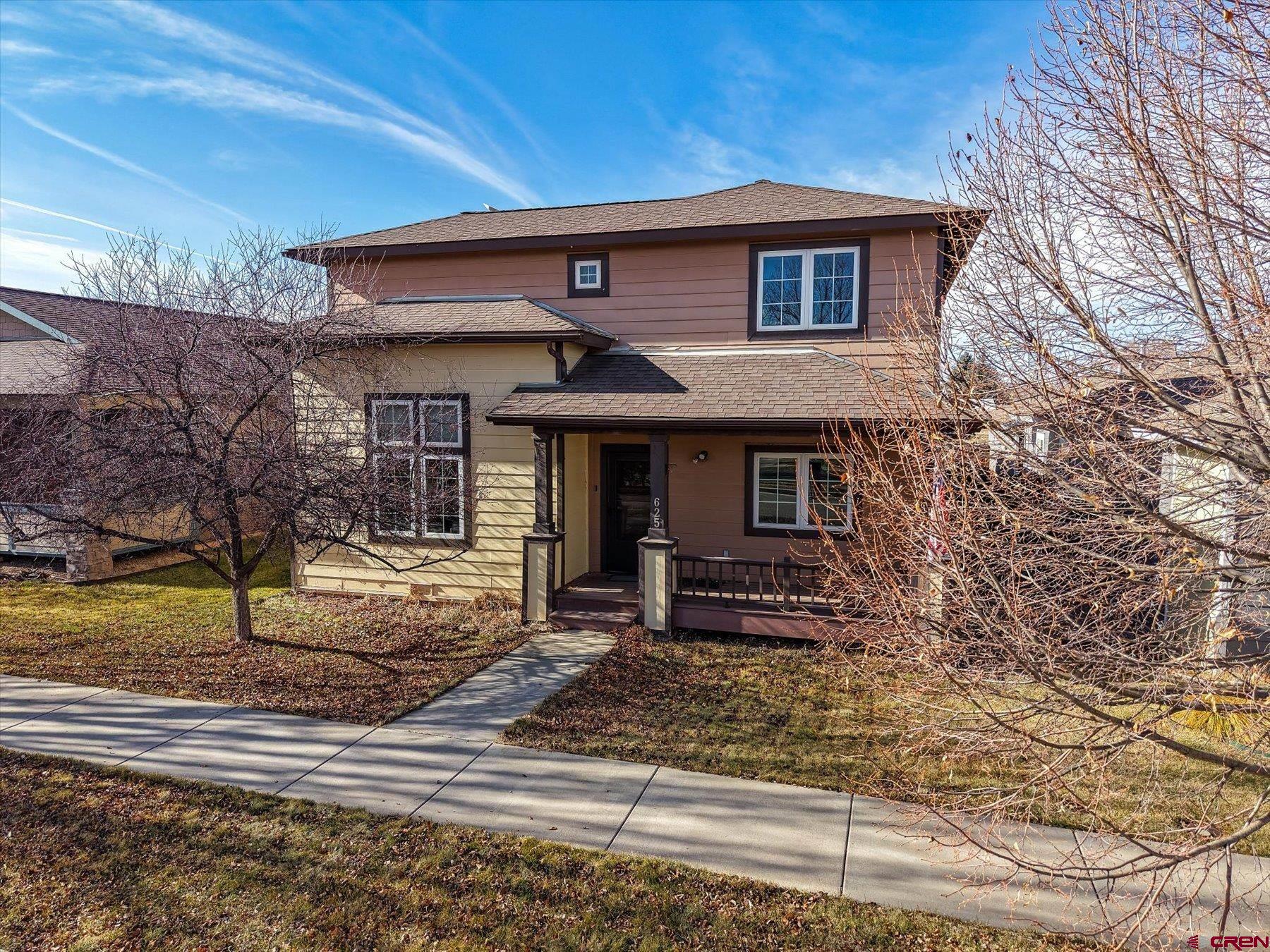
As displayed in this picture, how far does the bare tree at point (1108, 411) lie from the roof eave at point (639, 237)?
19.4 feet

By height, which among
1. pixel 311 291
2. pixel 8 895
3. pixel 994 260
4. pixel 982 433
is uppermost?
pixel 311 291

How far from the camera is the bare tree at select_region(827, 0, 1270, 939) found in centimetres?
294

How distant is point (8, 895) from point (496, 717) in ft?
11.4

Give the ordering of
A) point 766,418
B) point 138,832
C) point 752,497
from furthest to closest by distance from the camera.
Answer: point 752,497
point 766,418
point 138,832

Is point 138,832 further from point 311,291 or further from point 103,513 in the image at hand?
point 311,291

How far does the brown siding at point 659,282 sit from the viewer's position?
980 cm

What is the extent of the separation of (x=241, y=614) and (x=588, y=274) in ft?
23.9

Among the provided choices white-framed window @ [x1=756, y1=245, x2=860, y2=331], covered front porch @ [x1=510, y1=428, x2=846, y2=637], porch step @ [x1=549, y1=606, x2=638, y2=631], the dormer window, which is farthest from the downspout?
porch step @ [x1=549, y1=606, x2=638, y2=631]

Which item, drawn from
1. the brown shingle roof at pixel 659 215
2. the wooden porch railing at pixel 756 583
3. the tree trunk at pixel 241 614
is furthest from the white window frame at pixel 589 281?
the tree trunk at pixel 241 614

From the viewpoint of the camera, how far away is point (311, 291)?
8844 mm

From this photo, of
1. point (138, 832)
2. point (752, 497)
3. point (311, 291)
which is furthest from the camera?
point (752, 497)

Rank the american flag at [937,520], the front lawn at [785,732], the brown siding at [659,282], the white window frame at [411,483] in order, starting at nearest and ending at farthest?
the american flag at [937,520]
the front lawn at [785,732]
the white window frame at [411,483]
the brown siding at [659,282]

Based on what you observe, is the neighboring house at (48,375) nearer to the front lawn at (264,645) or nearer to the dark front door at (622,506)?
the front lawn at (264,645)

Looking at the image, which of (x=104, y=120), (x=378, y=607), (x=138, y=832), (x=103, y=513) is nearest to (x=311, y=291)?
(x=103, y=513)
